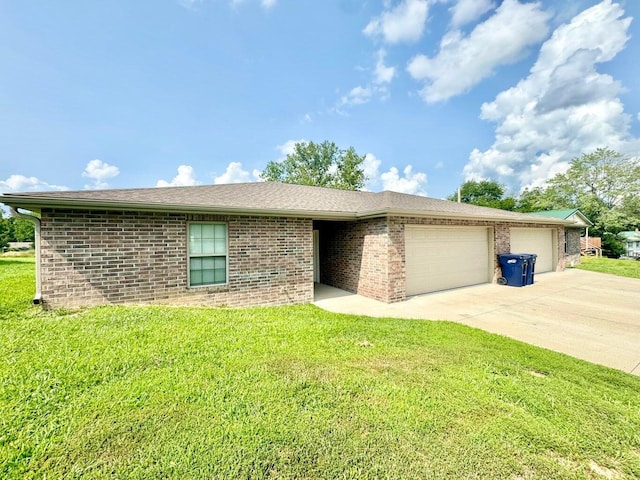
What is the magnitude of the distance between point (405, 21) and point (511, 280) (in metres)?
10.1

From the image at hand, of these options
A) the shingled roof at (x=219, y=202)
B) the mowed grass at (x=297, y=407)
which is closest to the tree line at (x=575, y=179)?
the shingled roof at (x=219, y=202)

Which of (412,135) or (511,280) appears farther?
(412,135)

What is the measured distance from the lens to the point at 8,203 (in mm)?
4840

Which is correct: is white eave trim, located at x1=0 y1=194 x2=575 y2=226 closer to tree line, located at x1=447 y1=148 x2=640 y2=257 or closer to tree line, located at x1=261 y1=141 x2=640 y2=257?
tree line, located at x1=261 y1=141 x2=640 y2=257

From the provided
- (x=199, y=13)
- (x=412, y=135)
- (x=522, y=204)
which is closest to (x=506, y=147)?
(x=522, y=204)

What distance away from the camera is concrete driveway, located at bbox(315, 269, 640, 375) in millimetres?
4570

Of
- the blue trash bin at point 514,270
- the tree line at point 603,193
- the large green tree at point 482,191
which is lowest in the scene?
the blue trash bin at point 514,270

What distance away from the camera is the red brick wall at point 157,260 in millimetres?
5328

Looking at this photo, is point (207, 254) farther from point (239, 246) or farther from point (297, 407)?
point (297, 407)

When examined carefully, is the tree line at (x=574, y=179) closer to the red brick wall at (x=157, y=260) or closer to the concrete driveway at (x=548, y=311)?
the concrete driveway at (x=548, y=311)

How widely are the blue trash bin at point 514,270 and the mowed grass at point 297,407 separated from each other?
6.52 m

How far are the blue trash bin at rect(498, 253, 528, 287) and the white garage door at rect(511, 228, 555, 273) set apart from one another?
169cm

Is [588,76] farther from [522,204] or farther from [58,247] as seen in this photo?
[522,204]

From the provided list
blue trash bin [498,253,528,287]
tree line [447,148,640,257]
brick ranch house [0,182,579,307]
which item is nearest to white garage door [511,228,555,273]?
brick ranch house [0,182,579,307]
